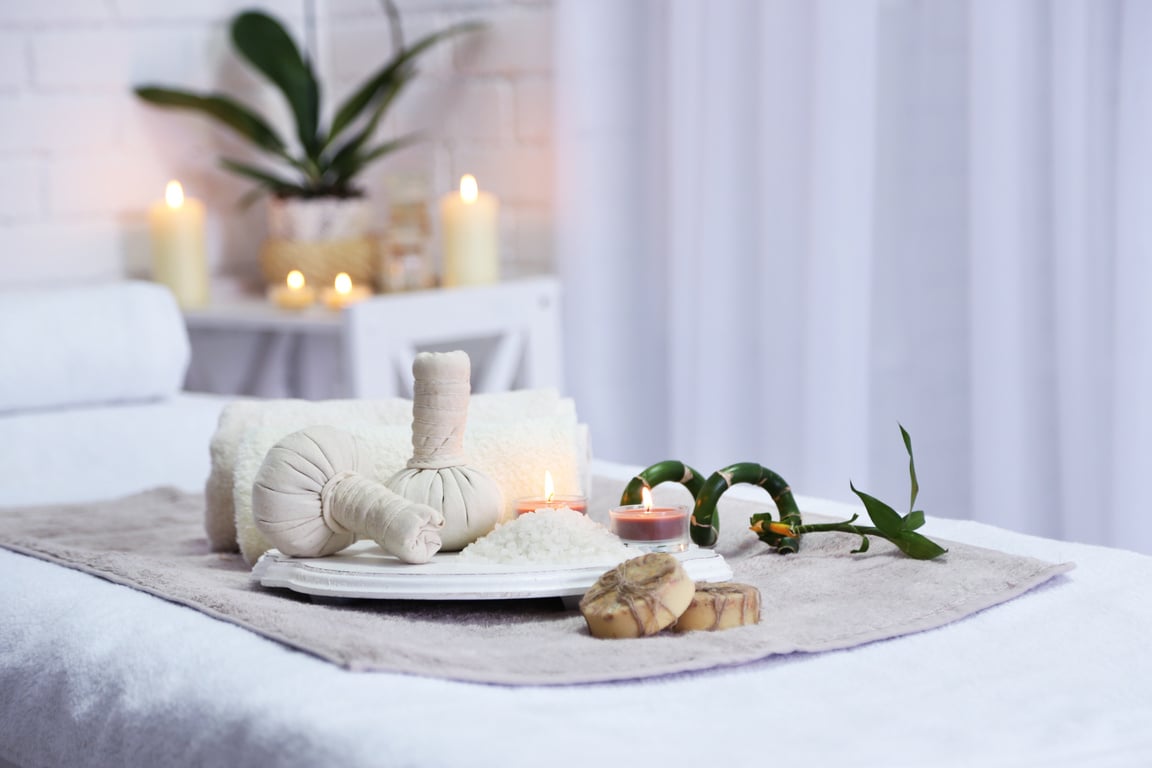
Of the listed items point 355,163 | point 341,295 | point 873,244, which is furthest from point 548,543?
point 355,163

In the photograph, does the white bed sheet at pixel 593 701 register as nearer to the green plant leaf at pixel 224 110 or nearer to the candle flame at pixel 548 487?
the candle flame at pixel 548 487

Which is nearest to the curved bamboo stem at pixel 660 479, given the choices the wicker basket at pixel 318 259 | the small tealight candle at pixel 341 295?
the small tealight candle at pixel 341 295

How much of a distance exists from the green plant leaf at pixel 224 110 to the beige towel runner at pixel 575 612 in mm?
1199

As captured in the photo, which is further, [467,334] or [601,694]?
[467,334]

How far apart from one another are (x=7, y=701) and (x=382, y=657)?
0.31 m

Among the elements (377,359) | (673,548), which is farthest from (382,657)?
(377,359)

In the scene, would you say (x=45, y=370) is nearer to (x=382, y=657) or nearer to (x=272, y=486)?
(x=272, y=486)

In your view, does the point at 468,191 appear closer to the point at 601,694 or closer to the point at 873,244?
the point at 873,244

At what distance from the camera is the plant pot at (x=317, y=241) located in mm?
2215

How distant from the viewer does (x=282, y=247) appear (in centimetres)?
222

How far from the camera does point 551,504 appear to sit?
3.12 feet

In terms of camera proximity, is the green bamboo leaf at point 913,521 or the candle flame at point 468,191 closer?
→ the green bamboo leaf at point 913,521

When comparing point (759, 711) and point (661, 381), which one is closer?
point (759, 711)

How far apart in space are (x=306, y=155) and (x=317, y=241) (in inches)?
6.3
